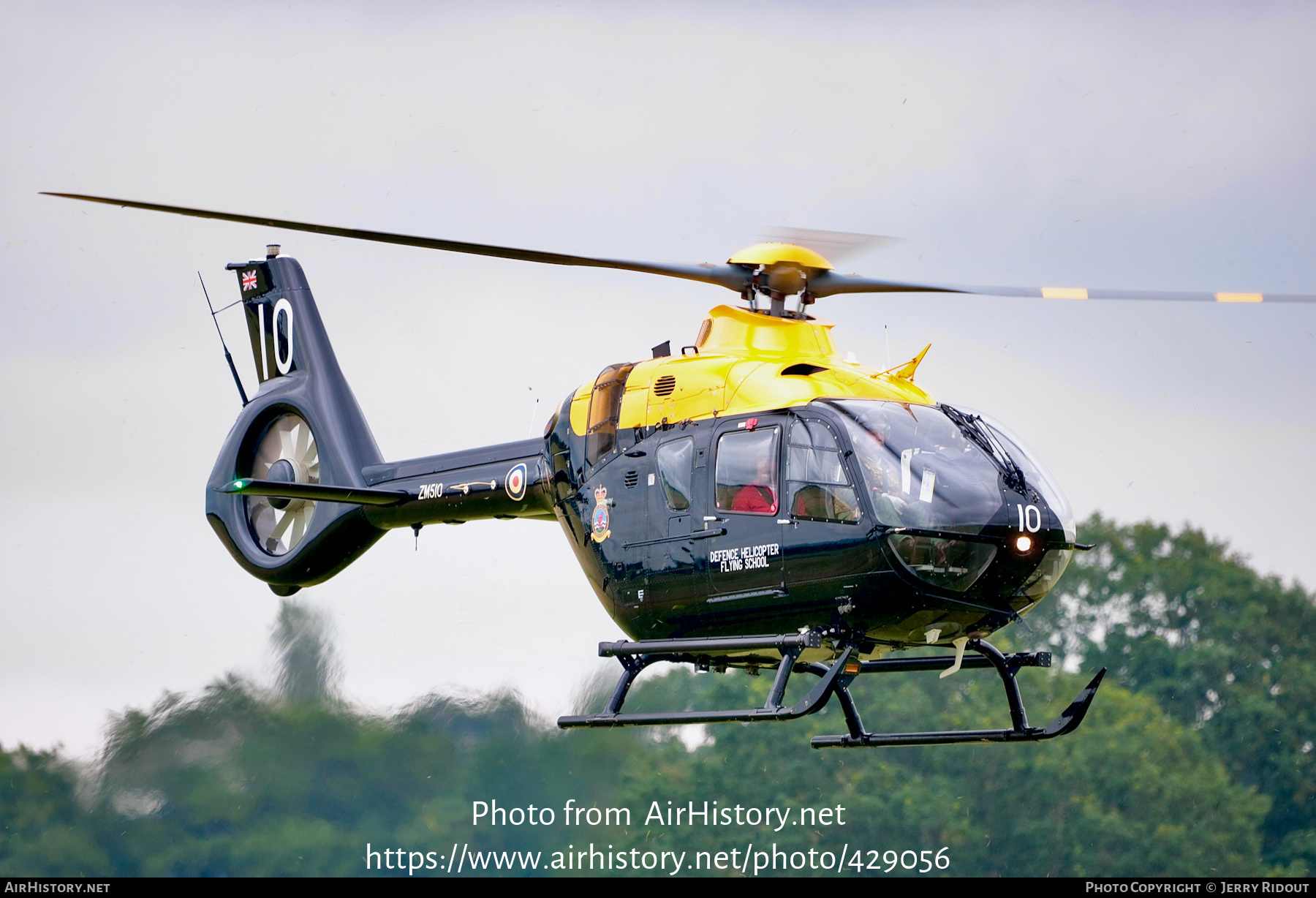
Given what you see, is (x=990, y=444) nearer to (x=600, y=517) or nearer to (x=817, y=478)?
(x=817, y=478)

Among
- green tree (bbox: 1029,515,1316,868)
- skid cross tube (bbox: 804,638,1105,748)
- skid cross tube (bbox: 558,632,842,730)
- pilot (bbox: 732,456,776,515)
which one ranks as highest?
pilot (bbox: 732,456,776,515)

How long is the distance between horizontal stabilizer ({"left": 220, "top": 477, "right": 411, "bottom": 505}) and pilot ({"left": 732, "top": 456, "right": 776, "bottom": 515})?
3609 millimetres

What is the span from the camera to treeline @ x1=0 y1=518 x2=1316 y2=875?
650 inches

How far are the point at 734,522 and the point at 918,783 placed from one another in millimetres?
19412

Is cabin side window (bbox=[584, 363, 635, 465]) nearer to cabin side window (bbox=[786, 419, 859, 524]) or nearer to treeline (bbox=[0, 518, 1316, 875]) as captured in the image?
cabin side window (bbox=[786, 419, 859, 524])

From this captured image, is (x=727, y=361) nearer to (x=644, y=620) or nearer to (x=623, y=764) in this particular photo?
(x=644, y=620)

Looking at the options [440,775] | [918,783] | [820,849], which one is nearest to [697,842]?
[820,849]

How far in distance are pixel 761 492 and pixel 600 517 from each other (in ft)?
4.62

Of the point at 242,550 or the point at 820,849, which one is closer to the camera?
the point at 242,550

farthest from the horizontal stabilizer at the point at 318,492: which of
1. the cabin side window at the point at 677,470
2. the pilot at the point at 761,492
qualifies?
the pilot at the point at 761,492

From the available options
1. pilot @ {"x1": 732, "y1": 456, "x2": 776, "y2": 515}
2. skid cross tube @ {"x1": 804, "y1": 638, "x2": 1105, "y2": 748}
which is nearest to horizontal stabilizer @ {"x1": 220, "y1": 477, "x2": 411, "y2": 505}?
pilot @ {"x1": 732, "y1": 456, "x2": 776, "y2": 515}

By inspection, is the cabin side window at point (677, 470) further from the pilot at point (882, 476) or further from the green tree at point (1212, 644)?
the green tree at point (1212, 644)

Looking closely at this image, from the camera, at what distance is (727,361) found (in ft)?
34.7

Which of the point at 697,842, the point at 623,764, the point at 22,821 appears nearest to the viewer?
the point at 22,821
